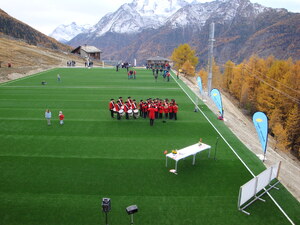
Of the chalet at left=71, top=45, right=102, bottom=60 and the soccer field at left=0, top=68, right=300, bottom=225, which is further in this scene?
the chalet at left=71, top=45, right=102, bottom=60

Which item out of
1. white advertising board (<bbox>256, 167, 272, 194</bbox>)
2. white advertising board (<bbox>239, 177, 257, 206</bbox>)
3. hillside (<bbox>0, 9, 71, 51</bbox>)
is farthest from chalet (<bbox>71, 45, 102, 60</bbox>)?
white advertising board (<bbox>239, 177, 257, 206</bbox>)

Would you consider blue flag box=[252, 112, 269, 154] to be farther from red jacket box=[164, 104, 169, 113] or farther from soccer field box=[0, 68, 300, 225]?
red jacket box=[164, 104, 169, 113]

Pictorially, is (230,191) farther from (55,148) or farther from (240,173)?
(55,148)

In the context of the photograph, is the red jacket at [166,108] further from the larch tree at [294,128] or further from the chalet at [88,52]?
the chalet at [88,52]

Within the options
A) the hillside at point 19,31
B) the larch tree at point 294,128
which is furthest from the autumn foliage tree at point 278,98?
the hillside at point 19,31

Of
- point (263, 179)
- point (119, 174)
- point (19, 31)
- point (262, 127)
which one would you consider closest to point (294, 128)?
point (262, 127)

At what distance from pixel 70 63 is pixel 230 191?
5606 centimetres

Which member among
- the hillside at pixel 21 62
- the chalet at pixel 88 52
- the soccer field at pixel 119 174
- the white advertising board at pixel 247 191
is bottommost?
the soccer field at pixel 119 174

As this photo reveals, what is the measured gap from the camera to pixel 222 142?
16.2m

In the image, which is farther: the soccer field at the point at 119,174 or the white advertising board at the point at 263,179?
the white advertising board at the point at 263,179

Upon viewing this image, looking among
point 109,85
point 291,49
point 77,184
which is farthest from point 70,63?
point 291,49

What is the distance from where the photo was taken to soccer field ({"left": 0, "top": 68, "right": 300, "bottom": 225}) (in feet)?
30.5

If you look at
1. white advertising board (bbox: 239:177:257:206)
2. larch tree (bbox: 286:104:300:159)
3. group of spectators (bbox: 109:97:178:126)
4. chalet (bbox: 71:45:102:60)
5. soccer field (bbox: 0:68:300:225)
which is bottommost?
larch tree (bbox: 286:104:300:159)

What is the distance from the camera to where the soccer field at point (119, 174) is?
9297 millimetres
